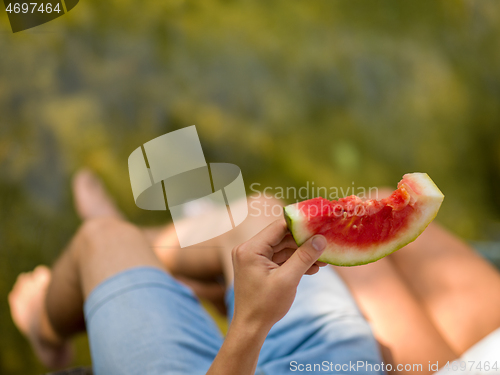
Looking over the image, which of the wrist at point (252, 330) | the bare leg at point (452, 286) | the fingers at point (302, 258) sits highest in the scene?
the fingers at point (302, 258)

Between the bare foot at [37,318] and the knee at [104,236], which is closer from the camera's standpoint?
the knee at [104,236]

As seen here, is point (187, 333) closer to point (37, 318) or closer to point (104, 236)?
point (104, 236)

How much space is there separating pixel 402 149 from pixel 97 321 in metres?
0.90

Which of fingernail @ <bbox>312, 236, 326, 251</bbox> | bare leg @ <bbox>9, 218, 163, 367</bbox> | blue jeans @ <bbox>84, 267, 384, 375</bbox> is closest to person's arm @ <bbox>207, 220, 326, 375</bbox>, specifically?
fingernail @ <bbox>312, 236, 326, 251</bbox>

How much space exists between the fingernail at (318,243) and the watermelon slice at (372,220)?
16 millimetres

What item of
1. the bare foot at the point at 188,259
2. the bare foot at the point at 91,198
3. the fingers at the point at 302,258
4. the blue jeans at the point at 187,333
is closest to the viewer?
the fingers at the point at 302,258

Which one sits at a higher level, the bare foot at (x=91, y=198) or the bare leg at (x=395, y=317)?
the bare foot at (x=91, y=198)

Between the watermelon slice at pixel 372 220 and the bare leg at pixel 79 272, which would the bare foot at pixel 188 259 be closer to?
the bare leg at pixel 79 272

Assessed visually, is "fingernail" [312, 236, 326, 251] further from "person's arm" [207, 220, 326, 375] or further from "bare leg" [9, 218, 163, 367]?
"bare leg" [9, 218, 163, 367]

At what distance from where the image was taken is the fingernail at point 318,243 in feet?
1.07

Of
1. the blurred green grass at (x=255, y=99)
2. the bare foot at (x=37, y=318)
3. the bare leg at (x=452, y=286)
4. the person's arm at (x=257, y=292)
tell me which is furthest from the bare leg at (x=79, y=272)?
the bare leg at (x=452, y=286)

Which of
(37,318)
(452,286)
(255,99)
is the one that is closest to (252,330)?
(452,286)

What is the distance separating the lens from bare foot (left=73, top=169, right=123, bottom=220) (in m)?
0.90

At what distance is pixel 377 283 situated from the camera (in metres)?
0.61
